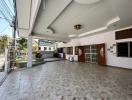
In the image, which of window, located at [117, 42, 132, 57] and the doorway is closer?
window, located at [117, 42, 132, 57]

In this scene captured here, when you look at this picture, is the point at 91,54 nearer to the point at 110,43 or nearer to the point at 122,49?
the point at 110,43

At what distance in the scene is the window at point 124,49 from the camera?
746 cm

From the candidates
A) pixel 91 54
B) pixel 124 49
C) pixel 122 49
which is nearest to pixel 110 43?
pixel 122 49

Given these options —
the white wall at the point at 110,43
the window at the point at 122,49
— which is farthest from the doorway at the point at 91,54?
the window at the point at 122,49

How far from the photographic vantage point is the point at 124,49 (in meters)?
7.84

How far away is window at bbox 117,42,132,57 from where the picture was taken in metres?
7.46

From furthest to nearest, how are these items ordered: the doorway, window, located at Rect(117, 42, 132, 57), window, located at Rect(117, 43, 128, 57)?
the doorway, window, located at Rect(117, 43, 128, 57), window, located at Rect(117, 42, 132, 57)

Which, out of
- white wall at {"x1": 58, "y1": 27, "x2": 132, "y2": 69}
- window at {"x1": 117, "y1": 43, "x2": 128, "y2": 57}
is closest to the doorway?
white wall at {"x1": 58, "y1": 27, "x2": 132, "y2": 69}

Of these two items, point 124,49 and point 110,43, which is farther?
point 110,43

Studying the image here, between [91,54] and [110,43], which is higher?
[110,43]

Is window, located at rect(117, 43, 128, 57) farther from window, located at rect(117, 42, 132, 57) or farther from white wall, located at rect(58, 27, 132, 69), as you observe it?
white wall, located at rect(58, 27, 132, 69)

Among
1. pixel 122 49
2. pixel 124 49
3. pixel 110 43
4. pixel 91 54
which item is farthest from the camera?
pixel 91 54

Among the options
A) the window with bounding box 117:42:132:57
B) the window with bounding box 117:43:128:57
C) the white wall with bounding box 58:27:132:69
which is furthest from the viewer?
the window with bounding box 117:43:128:57

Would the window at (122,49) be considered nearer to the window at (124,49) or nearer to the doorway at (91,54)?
the window at (124,49)
